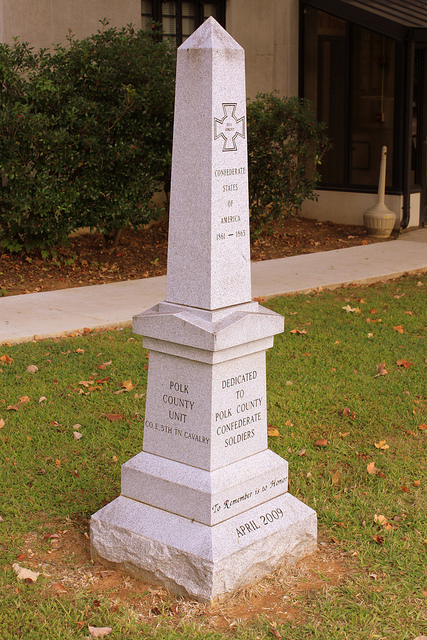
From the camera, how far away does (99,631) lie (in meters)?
3.05

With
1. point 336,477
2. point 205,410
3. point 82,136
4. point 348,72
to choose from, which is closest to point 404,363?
point 336,477

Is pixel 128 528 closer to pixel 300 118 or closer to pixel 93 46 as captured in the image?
pixel 93 46

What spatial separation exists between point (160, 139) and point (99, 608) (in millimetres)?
7416

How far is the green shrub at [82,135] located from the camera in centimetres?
868

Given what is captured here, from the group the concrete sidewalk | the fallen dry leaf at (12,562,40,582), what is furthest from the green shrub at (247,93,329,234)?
the fallen dry leaf at (12,562,40,582)

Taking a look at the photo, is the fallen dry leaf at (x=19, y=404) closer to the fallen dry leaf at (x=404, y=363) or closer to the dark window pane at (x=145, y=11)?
the fallen dry leaf at (x=404, y=363)

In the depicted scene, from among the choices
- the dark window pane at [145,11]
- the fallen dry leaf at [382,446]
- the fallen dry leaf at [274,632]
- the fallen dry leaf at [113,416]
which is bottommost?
the fallen dry leaf at [274,632]

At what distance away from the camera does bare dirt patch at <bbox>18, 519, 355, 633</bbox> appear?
10.5ft

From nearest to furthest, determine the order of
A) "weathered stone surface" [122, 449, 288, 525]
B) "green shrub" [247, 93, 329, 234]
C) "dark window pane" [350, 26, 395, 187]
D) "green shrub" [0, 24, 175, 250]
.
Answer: "weathered stone surface" [122, 449, 288, 525] < "green shrub" [0, 24, 175, 250] < "green shrub" [247, 93, 329, 234] < "dark window pane" [350, 26, 395, 187]

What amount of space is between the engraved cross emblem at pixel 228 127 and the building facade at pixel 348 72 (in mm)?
9239

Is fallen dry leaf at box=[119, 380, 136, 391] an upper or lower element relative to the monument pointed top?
lower

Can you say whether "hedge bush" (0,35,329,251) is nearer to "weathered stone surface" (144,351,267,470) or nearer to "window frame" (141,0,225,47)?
"window frame" (141,0,225,47)

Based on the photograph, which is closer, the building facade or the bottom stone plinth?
the bottom stone plinth

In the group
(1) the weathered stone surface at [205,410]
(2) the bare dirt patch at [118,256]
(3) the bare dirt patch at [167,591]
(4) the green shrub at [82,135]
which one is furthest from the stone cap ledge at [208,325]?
(4) the green shrub at [82,135]
